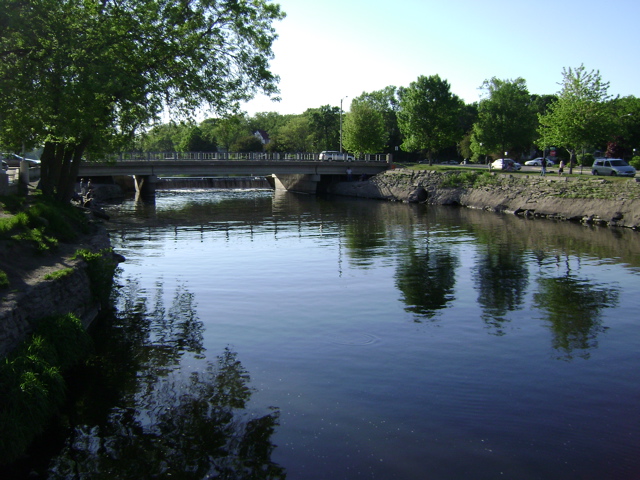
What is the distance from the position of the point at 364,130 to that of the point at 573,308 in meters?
73.2

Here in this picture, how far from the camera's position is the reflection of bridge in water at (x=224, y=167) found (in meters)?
67.3

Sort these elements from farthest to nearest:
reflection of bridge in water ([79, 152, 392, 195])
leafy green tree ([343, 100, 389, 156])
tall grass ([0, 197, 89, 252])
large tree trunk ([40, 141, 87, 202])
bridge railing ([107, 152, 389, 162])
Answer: leafy green tree ([343, 100, 389, 156])
bridge railing ([107, 152, 389, 162])
reflection of bridge in water ([79, 152, 392, 195])
large tree trunk ([40, 141, 87, 202])
tall grass ([0, 197, 89, 252])

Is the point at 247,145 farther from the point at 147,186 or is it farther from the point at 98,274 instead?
the point at 98,274

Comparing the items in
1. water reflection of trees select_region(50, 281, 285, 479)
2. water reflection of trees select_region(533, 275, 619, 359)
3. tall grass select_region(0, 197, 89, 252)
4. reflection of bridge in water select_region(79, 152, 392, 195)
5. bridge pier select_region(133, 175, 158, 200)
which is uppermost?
reflection of bridge in water select_region(79, 152, 392, 195)

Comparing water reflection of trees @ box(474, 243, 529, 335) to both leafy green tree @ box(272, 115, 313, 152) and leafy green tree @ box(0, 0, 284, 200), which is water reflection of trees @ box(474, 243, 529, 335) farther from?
leafy green tree @ box(272, 115, 313, 152)

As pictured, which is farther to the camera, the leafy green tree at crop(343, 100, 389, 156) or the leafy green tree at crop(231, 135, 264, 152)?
the leafy green tree at crop(231, 135, 264, 152)

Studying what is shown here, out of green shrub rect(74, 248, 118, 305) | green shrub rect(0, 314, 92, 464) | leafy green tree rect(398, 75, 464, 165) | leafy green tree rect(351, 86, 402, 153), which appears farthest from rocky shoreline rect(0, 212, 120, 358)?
leafy green tree rect(351, 86, 402, 153)

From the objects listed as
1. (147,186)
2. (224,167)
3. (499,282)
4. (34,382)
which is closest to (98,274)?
(34,382)

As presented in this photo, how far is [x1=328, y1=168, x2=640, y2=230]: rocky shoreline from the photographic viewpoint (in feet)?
146

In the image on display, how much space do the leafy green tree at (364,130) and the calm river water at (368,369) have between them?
6215cm

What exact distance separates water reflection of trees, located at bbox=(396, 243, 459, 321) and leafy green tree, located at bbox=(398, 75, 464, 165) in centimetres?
4869

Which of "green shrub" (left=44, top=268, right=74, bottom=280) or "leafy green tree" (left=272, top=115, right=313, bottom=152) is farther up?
"leafy green tree" (left=272, top=115, right=313, bottom=152)

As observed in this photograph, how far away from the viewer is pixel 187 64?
31.1 meters

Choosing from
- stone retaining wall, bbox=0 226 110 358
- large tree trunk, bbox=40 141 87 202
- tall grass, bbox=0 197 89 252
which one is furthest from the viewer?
large tree trunk, bbox=40 141 87 202
